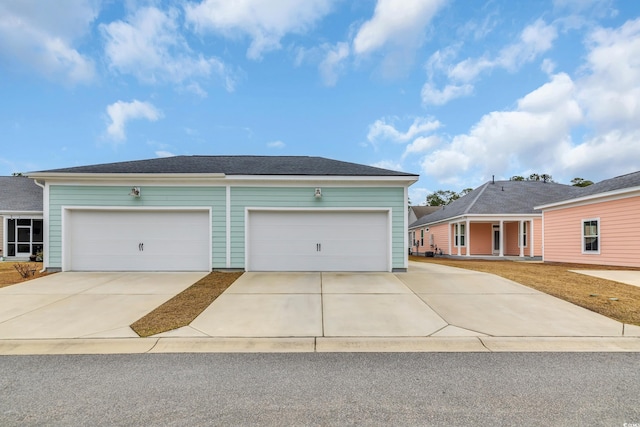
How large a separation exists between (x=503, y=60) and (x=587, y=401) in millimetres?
14547

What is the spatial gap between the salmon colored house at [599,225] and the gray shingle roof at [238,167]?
954 centimetres

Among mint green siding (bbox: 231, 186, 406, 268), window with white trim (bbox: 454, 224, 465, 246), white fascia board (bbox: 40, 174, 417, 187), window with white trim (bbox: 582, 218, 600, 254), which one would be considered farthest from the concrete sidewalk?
window with white trim (bbox: 454, 224, 465, 246)

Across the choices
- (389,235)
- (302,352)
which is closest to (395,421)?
(302,352)

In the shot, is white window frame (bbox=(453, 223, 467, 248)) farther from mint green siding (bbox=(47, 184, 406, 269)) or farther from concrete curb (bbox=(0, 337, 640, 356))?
concrete curb (bbox=(0, 337, 640, 356))

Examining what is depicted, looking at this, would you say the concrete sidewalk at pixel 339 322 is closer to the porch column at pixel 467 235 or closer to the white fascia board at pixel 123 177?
the white fascia board at pixel 123 177

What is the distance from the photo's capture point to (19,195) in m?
16.9

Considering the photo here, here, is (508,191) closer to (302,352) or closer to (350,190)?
(350,190)

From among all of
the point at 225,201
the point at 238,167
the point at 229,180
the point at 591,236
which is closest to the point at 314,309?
the point at 225,201

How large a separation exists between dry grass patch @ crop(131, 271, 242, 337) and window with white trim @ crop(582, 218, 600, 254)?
50.4 feet

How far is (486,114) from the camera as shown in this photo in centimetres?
1770

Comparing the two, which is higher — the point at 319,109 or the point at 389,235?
the point at 319,109

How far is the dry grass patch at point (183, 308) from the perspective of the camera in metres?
4.75

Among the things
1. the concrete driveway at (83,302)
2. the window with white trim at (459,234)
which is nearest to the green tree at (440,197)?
the window with white trim at (459,234)

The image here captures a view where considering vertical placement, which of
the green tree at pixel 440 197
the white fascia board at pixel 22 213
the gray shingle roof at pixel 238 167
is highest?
the green tree at pixel 440 197
